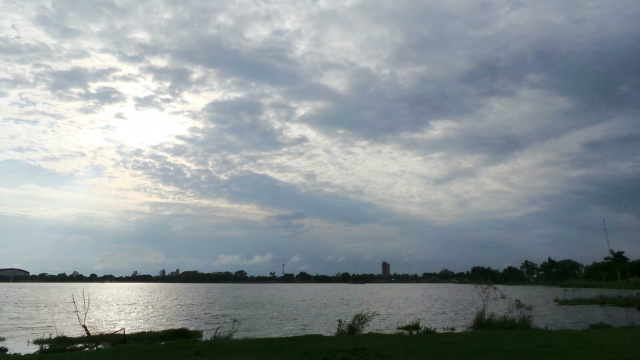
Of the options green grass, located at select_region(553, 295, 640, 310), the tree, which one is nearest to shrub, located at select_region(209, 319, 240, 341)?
green grass, located at select_region(553, 295, 640, 310)

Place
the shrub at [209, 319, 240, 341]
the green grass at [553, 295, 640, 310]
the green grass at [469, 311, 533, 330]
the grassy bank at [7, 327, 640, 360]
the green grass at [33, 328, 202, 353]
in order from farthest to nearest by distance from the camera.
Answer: the green grass at [553, 295, 640, 310], the green grass at [469, 311, 533, 330], the green grass at [33, 328, 202, 353], the shrub at [209, 319, 240, 341], the grassy bank at [7, 327, 640, 360]

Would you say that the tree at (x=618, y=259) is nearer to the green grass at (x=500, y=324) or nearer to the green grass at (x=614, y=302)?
the green grass at (x=614, y=302)

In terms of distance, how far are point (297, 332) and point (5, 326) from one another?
34831mm

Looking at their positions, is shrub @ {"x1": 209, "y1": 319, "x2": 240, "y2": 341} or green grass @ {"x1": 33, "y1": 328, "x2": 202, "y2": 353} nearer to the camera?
shrub @ {"x1": 209, "y1": 319, "x2": 240, "y2": 341}

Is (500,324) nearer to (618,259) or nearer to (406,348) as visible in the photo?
(406,348)

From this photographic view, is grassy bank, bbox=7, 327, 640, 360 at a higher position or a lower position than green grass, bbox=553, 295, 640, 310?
higher

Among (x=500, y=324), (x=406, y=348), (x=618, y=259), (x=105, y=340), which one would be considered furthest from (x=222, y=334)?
(x=618, y=259)

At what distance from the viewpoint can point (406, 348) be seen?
20844mm

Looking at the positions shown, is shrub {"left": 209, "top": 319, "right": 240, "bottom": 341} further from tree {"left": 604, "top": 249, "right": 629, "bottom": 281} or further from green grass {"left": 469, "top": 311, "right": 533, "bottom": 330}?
tree {"left": 604, "top": 249, "right": 629, "bottom": 281}

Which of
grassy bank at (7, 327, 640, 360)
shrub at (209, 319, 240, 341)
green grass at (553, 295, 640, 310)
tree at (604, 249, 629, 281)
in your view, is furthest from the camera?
tree at (604, 249, 629, 281)

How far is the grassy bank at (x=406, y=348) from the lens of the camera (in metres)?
18.7

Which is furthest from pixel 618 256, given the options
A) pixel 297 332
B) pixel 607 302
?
pixel 297 332

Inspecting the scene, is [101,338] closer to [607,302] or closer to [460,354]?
[460,354]

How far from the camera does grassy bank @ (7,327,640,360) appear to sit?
18.7m
